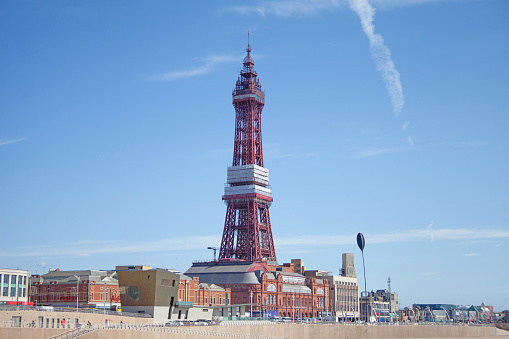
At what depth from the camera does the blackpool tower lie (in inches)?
7298

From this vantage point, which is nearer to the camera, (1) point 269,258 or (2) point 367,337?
(2) point 367,337

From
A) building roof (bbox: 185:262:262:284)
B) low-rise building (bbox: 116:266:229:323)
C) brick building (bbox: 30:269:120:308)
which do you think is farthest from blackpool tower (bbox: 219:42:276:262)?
low-rise building (bbox: 116:266:229:323)

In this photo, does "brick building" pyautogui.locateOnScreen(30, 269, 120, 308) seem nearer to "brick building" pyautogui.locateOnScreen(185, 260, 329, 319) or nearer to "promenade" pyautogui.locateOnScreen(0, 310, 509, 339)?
"promenade" pyautogui.locateOnScreen(0, 310, 509, 339)

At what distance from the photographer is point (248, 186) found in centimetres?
18612

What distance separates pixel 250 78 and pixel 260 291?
209 ft

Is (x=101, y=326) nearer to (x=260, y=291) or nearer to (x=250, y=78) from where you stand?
(x=260, y=291)

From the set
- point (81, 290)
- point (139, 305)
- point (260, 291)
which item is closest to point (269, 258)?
point (260, 291)

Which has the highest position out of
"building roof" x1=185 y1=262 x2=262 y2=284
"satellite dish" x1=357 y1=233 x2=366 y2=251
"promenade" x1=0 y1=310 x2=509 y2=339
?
"satellite dish" x1=357 y1=233 x2=366 y2=251

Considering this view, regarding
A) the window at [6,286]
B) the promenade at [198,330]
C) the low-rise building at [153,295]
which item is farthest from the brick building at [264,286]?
the low-rise building at [153,295]

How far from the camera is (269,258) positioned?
188750 mm

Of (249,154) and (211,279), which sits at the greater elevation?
(249,154)

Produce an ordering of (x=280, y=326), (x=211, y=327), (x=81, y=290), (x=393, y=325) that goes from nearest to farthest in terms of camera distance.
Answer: (x=211, y=327)
(x=280, y=326)
(x=81, y=290)
(x=393, y=325)

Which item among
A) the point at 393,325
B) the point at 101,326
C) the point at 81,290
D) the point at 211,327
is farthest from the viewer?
the point at 393,325

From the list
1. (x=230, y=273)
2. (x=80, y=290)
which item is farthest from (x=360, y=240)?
(x=80, y=290)
